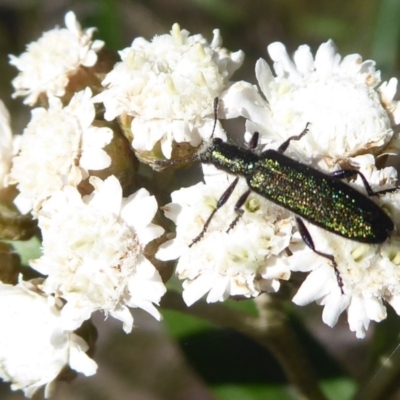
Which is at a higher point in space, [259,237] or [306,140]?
[306,140]

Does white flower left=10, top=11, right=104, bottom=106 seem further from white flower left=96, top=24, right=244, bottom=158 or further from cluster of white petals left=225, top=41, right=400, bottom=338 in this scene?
cluster of white petals left=225, top=41, right=400, bottom=338

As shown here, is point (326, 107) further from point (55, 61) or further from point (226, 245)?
point (55, 61)

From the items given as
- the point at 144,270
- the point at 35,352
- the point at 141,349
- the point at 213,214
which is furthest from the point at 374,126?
the point at 141,349

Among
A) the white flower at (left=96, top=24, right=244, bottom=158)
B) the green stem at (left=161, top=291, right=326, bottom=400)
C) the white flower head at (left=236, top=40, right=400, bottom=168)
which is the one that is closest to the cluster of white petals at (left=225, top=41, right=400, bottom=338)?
the white flower head at (left=236, top=40, right=400, bottom=168)

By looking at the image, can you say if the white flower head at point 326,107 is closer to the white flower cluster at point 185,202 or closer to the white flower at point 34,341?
the white flower cluster at point 185,202

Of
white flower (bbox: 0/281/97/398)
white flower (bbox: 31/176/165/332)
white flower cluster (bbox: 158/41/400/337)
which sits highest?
white flower cluster (bbox: 158/41/400/337)

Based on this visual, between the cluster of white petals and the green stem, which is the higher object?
the cluster of white petals

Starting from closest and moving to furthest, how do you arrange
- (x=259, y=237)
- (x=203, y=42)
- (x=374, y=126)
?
(x=259, y=237), (x=374, y=126), (x=203, y=42)

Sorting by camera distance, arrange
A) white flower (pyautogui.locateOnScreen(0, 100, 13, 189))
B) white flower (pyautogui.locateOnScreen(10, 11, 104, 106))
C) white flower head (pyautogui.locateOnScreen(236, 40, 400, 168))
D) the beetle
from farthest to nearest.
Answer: white flower (pyautogui.locateOnScreen(10, 11, 104, 106)) → white flower (pyautogui.locateOnScreen(0, 100, 13, 189)) → white flower head (pyautogui.locateOnScreen(236, 40, 400, 168)) → the beetle

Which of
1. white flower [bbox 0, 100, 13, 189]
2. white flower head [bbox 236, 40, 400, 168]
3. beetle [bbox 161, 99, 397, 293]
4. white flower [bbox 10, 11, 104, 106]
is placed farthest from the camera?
white flower [bbox 10, 11, 104, 106]

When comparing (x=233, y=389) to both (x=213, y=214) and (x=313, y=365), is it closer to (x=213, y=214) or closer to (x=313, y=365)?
(x=313, y=365)
